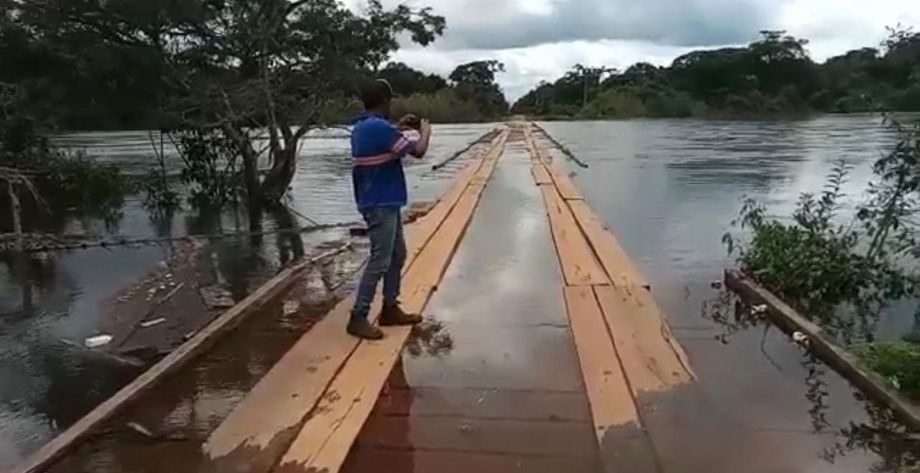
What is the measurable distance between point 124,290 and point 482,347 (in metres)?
4.56

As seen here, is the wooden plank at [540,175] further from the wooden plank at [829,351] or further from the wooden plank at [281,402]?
the wooden plank at [281,402]

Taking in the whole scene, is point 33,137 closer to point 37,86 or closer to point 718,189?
point 37,86

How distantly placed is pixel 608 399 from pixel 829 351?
155 cm

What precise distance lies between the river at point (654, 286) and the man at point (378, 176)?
1526mm

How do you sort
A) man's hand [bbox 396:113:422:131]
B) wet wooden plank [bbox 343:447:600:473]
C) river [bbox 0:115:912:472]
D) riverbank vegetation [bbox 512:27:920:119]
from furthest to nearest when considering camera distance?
riverbank vegetation [bbox 512:27:920:119] < man's hand [bbox 396:113:422:131] < river [bbox 0:115:912:472] < wet wooden plank [bbox 343:447:600:473]

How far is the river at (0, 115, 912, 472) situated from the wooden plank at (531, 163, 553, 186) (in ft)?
2.22

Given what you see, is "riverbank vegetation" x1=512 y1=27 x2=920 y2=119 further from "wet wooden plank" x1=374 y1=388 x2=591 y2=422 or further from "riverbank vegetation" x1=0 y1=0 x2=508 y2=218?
"wet wooden plank" x1=374 y1=388 x2=591 y2=422

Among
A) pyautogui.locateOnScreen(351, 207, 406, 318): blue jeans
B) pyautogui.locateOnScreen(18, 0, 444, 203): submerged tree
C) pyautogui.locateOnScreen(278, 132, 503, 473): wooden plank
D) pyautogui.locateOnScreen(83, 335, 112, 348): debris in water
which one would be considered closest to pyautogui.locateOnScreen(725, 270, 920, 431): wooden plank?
pyautogui.locateOnScreen(278, 132, 503, 473): wooden plank

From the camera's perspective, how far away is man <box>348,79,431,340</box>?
4848 mm

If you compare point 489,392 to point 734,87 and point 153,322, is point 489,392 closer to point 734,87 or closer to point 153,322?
point 153,322

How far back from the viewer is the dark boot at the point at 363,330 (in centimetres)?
520

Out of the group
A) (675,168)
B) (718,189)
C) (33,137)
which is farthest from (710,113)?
(33,137)

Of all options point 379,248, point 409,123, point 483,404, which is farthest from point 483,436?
point 409,123

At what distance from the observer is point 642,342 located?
5141 mm
